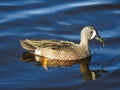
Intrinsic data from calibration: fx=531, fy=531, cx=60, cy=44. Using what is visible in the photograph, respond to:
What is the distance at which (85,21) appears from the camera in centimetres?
1258

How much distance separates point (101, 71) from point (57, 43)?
109 centimetres

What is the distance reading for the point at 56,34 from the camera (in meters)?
11.8

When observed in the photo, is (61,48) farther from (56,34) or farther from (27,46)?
(56,34)

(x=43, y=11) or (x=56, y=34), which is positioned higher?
(x=43, y=11)

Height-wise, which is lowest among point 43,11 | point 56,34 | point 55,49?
point 55,49

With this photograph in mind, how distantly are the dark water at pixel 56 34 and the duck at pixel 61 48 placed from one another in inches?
9.4

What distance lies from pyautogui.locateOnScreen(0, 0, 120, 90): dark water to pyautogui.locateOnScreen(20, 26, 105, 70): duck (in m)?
0.24

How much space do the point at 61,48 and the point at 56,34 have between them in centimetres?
111

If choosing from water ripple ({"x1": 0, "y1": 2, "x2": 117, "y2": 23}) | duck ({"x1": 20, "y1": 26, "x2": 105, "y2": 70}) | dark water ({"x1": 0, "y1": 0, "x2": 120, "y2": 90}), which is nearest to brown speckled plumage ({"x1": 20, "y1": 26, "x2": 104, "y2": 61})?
duck ({"x1": 20, "y1": 26, "x2": 105, "y2": 70})

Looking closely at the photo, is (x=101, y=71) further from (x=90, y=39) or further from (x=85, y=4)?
(x=85, y=4)

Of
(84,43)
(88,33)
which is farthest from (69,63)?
(88,33)

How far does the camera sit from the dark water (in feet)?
32.4

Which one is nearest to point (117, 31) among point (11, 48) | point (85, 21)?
point (85, 21)

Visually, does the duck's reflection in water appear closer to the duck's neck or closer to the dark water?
the dark water
